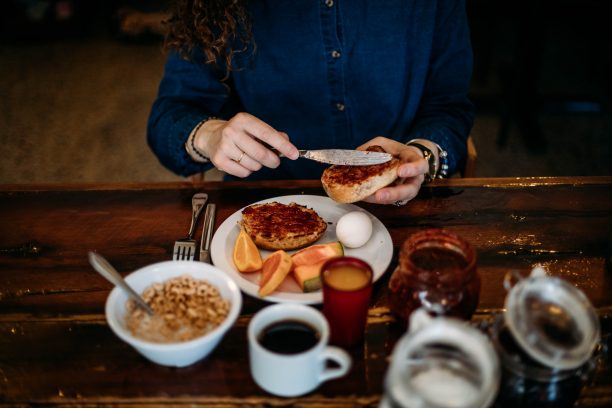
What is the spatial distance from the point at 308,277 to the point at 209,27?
2.97 feet

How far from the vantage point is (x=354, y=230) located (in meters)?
1.31

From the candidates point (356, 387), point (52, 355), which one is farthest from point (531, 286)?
point (52, 355)

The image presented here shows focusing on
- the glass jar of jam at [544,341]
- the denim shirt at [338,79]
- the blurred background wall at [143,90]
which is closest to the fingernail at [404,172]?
the denim shirt at [338,79]

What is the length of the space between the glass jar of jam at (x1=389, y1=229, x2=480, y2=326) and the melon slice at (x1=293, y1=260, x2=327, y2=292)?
0.17 metres

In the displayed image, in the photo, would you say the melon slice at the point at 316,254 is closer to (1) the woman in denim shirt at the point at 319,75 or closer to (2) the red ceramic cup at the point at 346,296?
(2) the red ceramic cup at the point at 346,296

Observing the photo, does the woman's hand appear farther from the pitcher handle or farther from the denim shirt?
the pitcher handle

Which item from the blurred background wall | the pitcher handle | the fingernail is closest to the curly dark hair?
the fingernail

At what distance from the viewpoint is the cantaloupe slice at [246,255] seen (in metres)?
1.25

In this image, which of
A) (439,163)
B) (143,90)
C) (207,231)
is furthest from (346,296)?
(143,90)

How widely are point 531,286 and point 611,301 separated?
1.30 ft

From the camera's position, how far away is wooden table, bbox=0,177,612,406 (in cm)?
100

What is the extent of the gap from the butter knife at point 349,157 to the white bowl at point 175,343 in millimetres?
Answer: 471

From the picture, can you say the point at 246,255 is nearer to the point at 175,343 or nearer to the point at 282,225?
the point at 282,225

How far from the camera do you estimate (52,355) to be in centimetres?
107
